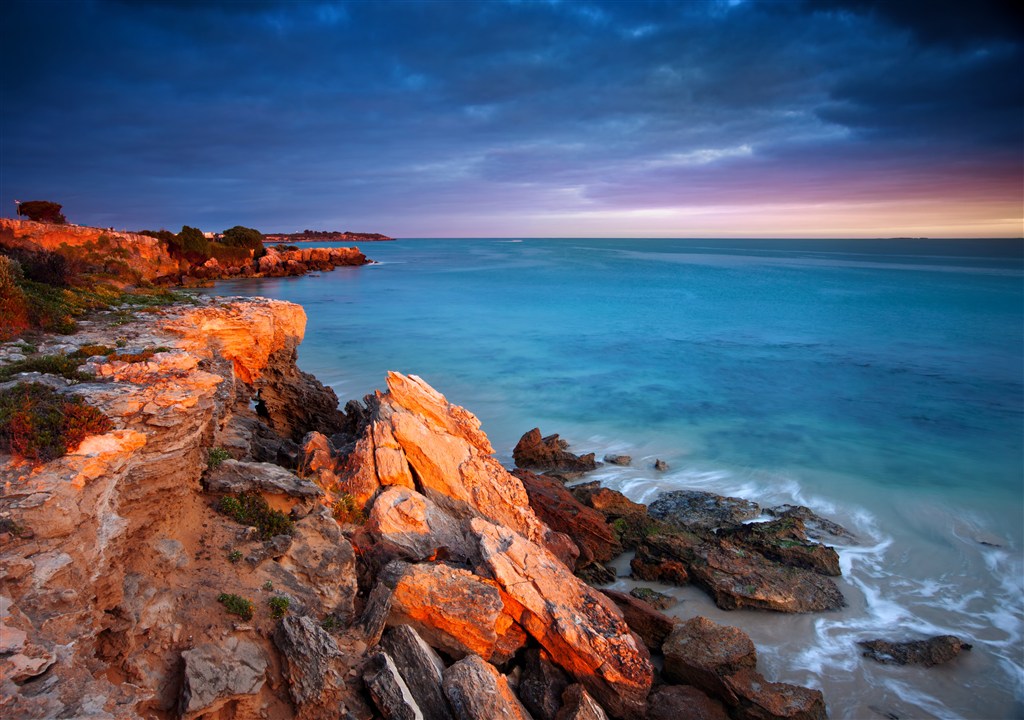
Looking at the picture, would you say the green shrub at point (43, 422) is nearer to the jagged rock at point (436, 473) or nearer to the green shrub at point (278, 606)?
the green shrub at point (278, 606)

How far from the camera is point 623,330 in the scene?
46844 mm

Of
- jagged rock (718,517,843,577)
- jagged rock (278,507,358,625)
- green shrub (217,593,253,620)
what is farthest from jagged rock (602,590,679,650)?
green shrub (217,593,253,620)

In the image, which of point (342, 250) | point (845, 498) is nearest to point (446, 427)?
point (845, 498)

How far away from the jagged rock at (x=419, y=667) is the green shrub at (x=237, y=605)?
78.1 inches

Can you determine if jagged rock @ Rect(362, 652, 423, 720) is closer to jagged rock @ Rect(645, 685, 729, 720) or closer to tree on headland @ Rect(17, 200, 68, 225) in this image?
jagged rock @ Rect(645, 685, 729, 720)

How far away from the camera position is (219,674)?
6.59 metres

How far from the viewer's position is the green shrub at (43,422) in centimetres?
666

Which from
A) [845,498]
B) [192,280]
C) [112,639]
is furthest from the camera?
[192,280]

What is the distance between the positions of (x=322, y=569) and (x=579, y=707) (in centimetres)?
447

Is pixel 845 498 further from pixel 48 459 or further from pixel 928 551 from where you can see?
pixel 48 459

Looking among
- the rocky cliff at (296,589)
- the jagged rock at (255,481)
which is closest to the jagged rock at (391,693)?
the rocky cliff at (296,589)

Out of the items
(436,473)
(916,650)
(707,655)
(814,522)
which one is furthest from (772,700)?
(814,522)

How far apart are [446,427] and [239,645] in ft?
24.5

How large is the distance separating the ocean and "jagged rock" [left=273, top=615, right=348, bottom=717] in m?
7.19
